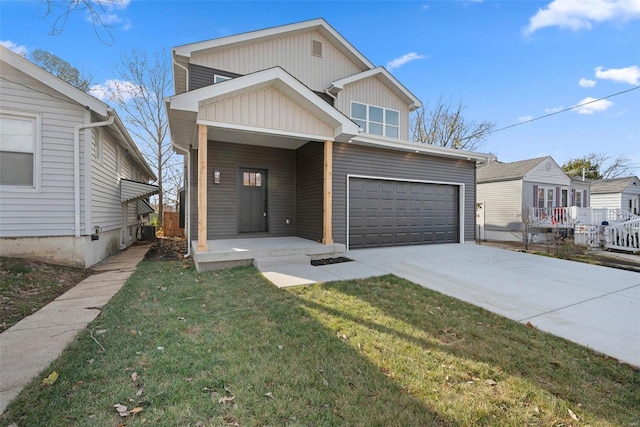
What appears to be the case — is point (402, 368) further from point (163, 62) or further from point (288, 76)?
point (163, 62)

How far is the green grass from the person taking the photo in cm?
191

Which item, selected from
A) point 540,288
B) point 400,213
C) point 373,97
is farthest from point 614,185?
point 540,288

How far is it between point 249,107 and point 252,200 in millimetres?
3281

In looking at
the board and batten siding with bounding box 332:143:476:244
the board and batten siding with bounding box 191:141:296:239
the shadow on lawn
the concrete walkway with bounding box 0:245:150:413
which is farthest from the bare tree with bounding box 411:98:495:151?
the concrete walkway with bounding box 0:245:150:413

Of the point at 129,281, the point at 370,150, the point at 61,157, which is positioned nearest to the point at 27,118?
the point at 61,157

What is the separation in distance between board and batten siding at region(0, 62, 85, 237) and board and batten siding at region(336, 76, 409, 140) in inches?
315

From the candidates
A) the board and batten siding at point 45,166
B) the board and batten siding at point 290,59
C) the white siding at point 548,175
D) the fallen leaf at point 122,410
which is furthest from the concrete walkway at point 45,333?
the white siding at point 548,175

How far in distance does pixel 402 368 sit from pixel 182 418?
1.75 metres

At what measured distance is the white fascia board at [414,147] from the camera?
322 inches

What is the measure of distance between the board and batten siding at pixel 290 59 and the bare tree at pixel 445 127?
37.7 feet

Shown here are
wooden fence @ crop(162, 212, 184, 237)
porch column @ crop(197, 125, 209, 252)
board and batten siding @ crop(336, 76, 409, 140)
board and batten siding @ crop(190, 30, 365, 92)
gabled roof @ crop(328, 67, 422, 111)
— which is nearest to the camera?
porch column @ crop(197, 125, 209, 252)

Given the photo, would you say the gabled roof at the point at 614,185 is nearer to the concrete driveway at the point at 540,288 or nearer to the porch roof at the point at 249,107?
the concrete driveway at the point at 540,288

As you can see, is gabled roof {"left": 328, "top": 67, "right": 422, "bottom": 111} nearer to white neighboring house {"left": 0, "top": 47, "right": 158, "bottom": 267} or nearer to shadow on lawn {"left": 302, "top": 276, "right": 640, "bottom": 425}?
white neighboring house {"left": 0, "top": 47, "right": 158, "bottom": 267}

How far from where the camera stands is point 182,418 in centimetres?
183
